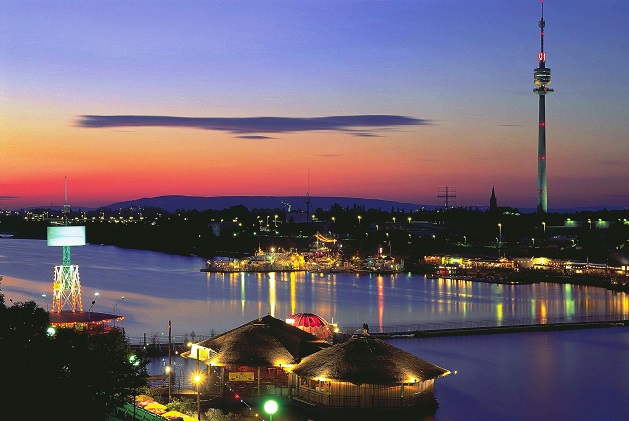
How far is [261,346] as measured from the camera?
16.8m

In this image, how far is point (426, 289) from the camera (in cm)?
4653

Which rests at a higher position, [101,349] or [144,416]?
[101,349]

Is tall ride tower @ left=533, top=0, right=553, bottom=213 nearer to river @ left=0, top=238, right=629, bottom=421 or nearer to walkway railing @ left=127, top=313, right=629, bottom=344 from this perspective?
river @ left=0, top=238, right=629, bottom=421

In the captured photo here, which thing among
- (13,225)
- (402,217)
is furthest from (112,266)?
(13,225)

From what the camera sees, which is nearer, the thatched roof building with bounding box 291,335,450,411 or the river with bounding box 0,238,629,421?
the thatched roof building with bounding box 291,335,450,411

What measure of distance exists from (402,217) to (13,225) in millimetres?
70308

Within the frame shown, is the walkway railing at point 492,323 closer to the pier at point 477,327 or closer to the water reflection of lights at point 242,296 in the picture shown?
the pier at point 477,327

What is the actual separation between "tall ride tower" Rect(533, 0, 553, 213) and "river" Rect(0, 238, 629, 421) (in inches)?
1716

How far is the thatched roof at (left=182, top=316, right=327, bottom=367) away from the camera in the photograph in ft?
54.2

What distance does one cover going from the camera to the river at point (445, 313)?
61.7 feet

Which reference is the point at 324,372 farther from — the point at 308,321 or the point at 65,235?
the point at 65,235

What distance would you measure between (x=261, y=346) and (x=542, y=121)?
3331 inches

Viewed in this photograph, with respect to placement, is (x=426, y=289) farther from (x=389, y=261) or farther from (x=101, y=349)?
(x=101, y=349)

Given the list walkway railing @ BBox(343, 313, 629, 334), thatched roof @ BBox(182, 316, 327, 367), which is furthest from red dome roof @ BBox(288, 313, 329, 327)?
walkway railing @ BBox(343, 313, 629, 334)
